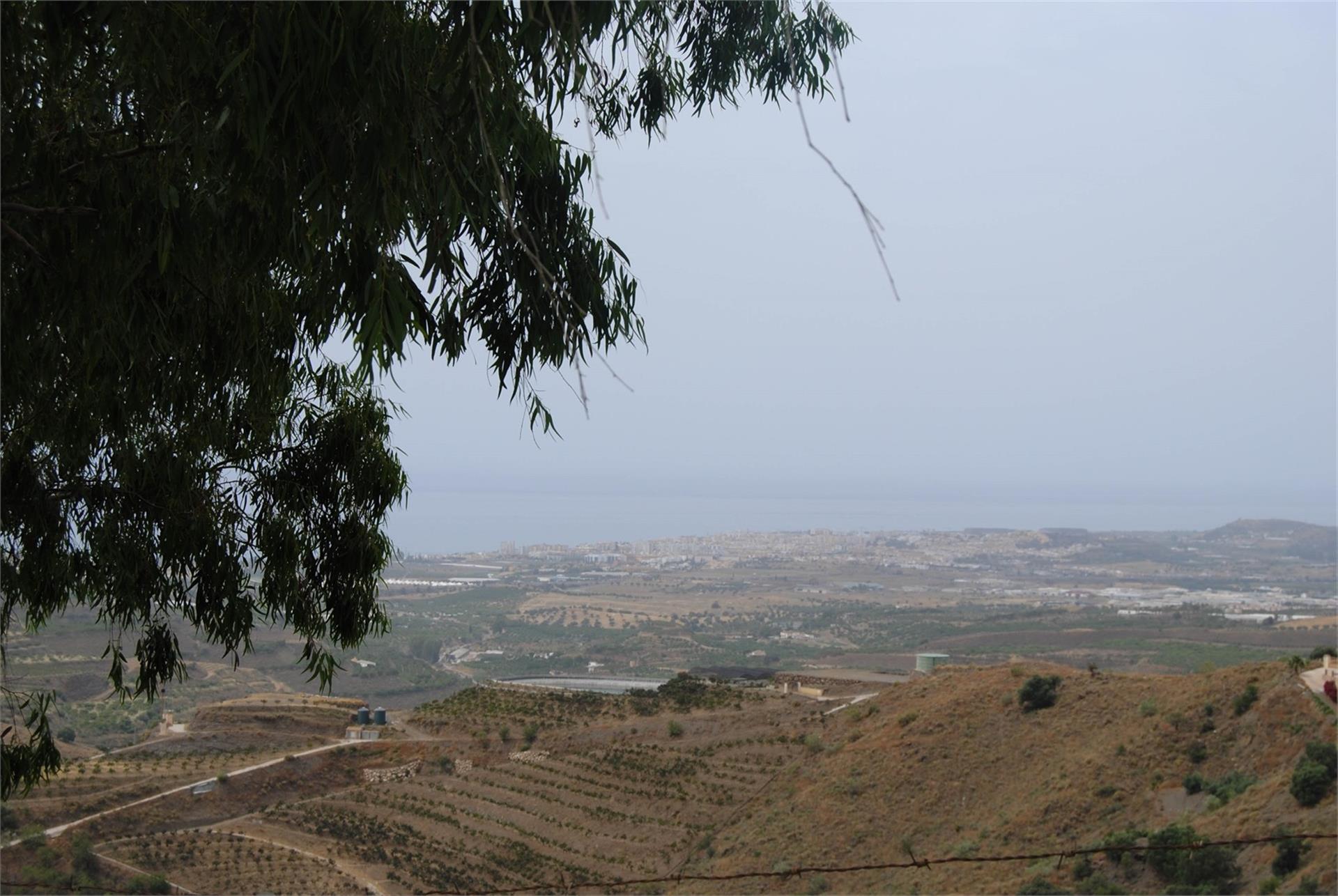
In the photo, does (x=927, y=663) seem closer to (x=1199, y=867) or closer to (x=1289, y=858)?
(x=1199, y=867)

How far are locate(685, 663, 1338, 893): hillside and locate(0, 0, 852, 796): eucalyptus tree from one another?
430 inches

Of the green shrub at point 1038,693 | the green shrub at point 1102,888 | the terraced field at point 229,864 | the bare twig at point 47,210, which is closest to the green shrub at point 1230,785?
the green shrub at point 1102,888

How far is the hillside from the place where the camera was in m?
14.2

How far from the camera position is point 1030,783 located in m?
18.1

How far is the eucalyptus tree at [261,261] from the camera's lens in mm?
2832

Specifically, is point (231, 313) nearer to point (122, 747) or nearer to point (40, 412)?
point (40, 412)

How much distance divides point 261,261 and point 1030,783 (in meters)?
17.4

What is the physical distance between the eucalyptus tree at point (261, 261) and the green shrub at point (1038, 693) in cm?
1795

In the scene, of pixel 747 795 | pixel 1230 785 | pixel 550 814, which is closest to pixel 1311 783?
pixel 1230 785

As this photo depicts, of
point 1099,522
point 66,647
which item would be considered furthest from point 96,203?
point 1099,522

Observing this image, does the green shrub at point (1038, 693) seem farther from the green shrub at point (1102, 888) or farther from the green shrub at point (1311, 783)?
the green shrub at point (1311, 783)

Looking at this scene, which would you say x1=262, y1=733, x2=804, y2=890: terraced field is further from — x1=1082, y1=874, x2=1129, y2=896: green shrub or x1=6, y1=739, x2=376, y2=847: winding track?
x1=1082, y1=874, x2=1129, y2=896: green shrub

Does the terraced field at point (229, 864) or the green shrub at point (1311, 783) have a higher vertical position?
the green shrub at point (1311, 783)

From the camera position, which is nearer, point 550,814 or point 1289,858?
point 1289,858
